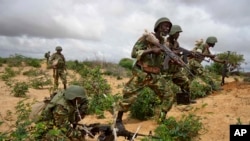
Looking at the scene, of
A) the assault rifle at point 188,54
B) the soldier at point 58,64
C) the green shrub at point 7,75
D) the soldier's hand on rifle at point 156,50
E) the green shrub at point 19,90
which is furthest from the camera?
the green shrub at point 7,75

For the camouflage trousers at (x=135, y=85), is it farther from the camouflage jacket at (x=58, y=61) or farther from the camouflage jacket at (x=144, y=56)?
the camouflage jacket at (x=58, y=61)

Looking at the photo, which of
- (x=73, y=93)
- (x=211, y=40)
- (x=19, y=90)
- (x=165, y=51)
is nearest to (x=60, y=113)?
(x=73, y=93)

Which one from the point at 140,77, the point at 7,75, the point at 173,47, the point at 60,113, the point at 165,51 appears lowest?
the point at 60,113

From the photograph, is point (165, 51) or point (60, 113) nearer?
point (60, 113)

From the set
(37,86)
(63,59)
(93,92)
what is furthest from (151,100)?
(37,86)

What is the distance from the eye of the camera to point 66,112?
18.1 ft

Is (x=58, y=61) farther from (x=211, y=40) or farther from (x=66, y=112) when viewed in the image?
(x=66, y=112)

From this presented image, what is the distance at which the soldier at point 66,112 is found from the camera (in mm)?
5434

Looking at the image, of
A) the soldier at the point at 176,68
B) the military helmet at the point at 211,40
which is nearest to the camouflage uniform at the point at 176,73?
the soldier at the point at 176,68

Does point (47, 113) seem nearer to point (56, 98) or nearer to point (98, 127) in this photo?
point (56, 98)

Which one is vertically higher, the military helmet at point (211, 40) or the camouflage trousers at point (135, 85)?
the military helmet at point (211, 40)

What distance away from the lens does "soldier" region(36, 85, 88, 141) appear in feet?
17.8

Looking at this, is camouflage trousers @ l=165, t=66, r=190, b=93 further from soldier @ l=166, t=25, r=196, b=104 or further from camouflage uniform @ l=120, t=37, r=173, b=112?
camouflage uniform @ l=120, t=37, r=173, b=112

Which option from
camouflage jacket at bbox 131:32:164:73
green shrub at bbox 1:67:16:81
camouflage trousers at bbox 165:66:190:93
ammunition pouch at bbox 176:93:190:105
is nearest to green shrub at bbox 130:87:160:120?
camouflage trousers at bbox 165:66:190:93
